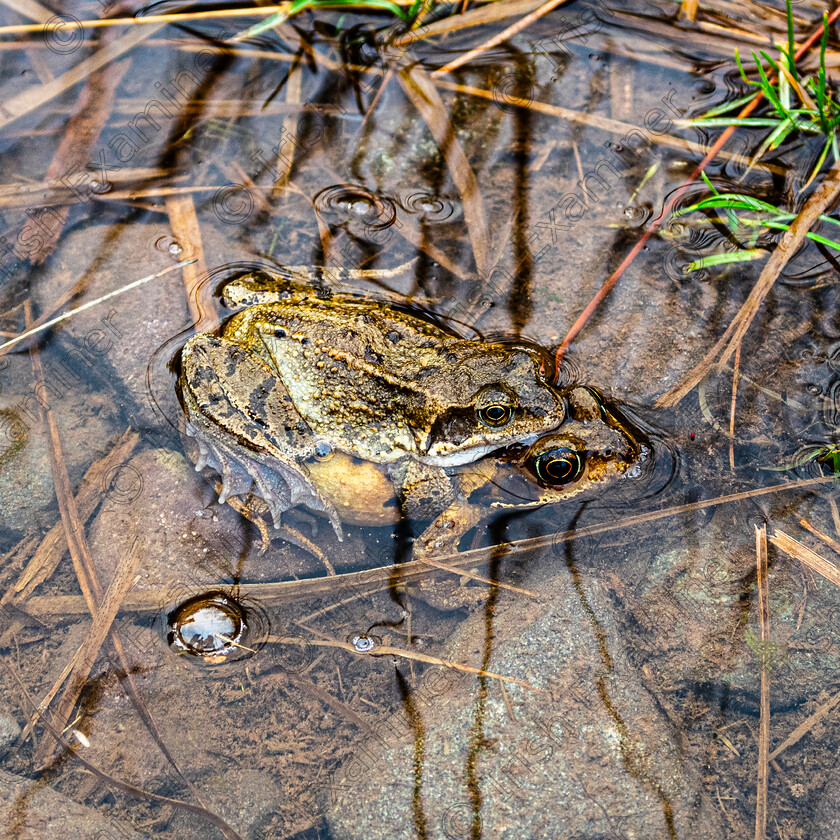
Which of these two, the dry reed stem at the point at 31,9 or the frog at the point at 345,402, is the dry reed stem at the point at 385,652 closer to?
the frog at the point at 345,402

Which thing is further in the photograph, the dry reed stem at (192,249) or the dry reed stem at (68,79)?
the dry reed stem at (68,79)

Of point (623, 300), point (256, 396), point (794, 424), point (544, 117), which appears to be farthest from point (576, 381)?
point (544, 117)

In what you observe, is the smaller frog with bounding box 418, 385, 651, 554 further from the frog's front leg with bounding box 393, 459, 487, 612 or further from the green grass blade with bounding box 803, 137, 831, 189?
the green grass blade with bounding box 803, 137, 831, 189

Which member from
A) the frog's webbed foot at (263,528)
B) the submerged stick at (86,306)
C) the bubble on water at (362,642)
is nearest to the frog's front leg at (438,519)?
the bubble on water at (362,642)

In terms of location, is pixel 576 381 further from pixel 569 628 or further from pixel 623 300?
pixel 569 628

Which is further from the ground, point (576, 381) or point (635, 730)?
point (576, 381)

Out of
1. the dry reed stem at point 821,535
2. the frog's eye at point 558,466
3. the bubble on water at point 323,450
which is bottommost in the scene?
the dry reed stem at point 821,535

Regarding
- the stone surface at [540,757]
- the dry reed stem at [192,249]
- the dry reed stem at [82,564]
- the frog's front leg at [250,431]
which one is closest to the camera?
the stone surface at [540,757]
